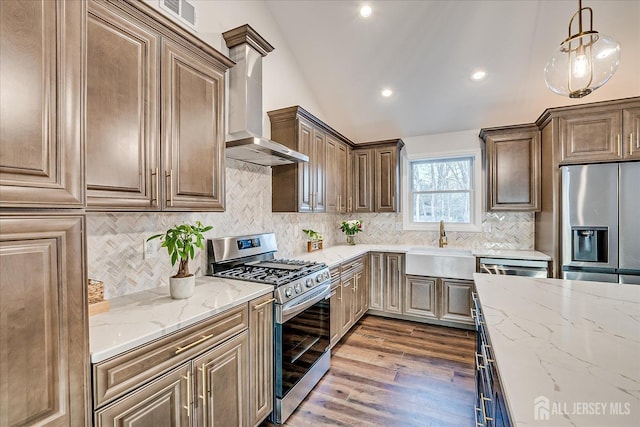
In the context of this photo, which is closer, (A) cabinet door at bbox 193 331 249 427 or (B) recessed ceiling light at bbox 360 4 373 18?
(A) cabinet door at bbox 193 331 249 427

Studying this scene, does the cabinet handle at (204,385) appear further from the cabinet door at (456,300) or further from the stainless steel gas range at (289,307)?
the cabinet door at (456,300)

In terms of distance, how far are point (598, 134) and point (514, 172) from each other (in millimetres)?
840

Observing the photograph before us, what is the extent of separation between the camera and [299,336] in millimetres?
2211

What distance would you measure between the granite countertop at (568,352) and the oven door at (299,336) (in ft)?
3.95

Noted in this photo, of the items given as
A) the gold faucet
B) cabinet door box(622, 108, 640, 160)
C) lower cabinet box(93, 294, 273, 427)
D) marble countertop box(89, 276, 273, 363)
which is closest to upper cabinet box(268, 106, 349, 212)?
marble countertop box(89, 276, 273, 363)

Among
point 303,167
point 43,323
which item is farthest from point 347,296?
point 43,323

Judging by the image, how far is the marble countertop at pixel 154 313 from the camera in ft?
3.74

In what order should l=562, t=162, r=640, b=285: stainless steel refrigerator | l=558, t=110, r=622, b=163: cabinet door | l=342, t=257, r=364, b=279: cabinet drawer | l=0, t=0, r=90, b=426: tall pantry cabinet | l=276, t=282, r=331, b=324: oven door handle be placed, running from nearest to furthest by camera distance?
1. l=0, t=0, r=90, b=426: tall pantry cabinet
2. l=276, t=282, r=331, b=324: oven door handle
3. l=562, t=162, r=640, b=285: stainless steel refrigerator
4. l=558, t=110, r=622, b=163: cabinet door
5. l=342, t=257, r=364, b=279: cabinet drawer

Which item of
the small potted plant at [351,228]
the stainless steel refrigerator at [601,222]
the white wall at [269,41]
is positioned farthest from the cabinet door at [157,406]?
the stainless steel refrigerator at [601,222]

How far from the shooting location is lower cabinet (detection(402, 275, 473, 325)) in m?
3.61

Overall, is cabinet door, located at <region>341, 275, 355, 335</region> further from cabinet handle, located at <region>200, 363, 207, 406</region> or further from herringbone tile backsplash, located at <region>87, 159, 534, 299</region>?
cabinet handle, located at <region>200, 363, 207, 406</region>

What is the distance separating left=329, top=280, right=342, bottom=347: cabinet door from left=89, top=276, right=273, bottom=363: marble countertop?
116 cm

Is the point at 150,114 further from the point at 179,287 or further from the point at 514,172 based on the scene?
the point at 514,172

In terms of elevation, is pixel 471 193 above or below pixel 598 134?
below
